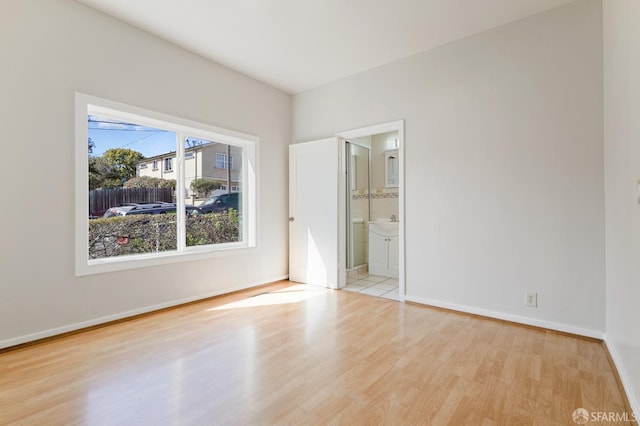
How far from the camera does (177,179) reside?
11.8ft

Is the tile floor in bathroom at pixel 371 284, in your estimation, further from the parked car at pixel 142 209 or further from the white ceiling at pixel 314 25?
the white ceiling at pixel 314 25

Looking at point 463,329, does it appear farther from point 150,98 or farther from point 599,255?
point 150,98

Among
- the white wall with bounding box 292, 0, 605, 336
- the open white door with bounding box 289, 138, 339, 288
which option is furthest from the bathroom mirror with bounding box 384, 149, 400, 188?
the white wall with bounding box 292, 0, 605, 336

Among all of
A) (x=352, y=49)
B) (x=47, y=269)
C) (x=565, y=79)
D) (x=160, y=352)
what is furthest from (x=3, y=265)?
(x=565, y=79)

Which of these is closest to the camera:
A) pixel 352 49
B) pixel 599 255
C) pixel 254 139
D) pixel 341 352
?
pixel 341 352

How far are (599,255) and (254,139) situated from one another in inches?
153

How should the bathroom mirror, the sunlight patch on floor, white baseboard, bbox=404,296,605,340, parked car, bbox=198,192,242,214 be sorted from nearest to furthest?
white baseboard, bbox=404,296,605,340 < the sunlight patch on floor < parked car, bbox=198,192,242,214 < the bathroom mirror

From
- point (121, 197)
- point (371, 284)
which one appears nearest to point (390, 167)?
point (371, 284)

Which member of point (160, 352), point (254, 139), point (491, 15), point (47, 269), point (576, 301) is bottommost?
point (160, 352)

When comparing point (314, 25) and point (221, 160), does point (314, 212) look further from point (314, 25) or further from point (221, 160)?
point (314, 25)

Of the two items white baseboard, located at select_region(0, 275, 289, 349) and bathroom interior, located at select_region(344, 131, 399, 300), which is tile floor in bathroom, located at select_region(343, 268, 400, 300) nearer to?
bathroom interior, located at select_region(344, 131, 399, 300)

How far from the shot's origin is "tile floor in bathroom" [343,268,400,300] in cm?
400

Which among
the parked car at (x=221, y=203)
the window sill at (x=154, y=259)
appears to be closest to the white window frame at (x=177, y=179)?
the window sill at (x=154, y=259)

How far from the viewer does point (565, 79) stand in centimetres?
267
